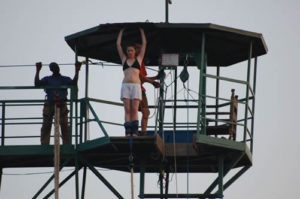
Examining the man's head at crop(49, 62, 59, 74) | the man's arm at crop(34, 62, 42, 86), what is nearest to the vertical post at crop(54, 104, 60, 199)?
the man's arm at crop(34, 62, 42, 86)

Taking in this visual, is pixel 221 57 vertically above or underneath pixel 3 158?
above

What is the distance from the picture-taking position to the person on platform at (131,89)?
Answer: 39.5m

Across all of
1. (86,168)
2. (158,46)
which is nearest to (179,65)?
(158,46)

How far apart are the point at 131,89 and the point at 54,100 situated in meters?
2.48

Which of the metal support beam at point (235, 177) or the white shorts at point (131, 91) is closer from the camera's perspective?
the white shorts at point (131, 91)

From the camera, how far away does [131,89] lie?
3959 cm

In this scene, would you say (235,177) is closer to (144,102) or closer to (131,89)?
(144,102)

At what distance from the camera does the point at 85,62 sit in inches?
1662

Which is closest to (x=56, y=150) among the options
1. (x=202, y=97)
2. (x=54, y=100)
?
(x=54, y=100)

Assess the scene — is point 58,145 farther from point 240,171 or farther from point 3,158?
point 240,171

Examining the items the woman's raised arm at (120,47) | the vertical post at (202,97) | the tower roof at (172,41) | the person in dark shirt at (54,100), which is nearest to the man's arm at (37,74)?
the person in dark shirt at (54,100)

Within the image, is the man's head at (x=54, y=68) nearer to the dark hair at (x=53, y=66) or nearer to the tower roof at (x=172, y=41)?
the dark hair at (x=53, y=66)

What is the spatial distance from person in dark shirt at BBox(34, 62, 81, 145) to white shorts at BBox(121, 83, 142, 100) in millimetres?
2162

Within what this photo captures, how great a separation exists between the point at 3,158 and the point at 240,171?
6.21 metres
